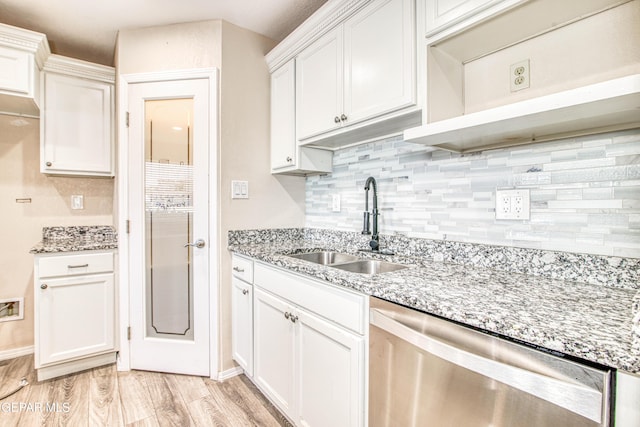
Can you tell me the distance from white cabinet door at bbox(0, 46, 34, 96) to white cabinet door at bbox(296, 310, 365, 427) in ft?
7.37

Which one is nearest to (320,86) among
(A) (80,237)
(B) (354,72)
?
(B) (354,72)

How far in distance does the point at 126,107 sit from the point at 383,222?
185cm

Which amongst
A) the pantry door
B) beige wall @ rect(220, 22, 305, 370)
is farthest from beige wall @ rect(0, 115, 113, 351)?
beige wall @ rect(220, 22, 305, 370)

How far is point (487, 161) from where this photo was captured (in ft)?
4.46

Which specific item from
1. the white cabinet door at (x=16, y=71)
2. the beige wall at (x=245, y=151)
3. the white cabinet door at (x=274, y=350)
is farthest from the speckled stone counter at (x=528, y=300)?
the white cabinet door at (x=16, y=71)

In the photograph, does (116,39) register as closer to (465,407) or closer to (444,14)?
(444,14)

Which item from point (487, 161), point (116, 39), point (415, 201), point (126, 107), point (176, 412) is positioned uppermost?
point (116, 39)

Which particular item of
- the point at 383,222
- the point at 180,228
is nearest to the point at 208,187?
the point at 180,228

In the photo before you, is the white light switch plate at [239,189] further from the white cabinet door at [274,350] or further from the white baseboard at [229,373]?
the white baseboard at [229,373]

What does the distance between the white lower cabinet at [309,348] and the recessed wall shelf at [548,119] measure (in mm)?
683

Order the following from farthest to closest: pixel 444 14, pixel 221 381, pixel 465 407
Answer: pixel 221 381 → pixel 444 14 → pixel 465 407

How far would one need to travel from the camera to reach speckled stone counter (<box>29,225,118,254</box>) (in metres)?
2.15

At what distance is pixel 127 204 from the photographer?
2105 mm

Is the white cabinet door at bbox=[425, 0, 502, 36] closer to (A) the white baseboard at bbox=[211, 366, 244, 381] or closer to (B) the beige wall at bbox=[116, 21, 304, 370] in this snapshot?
(B) the beige wall at bbox=[116, 21, 304, 370]
